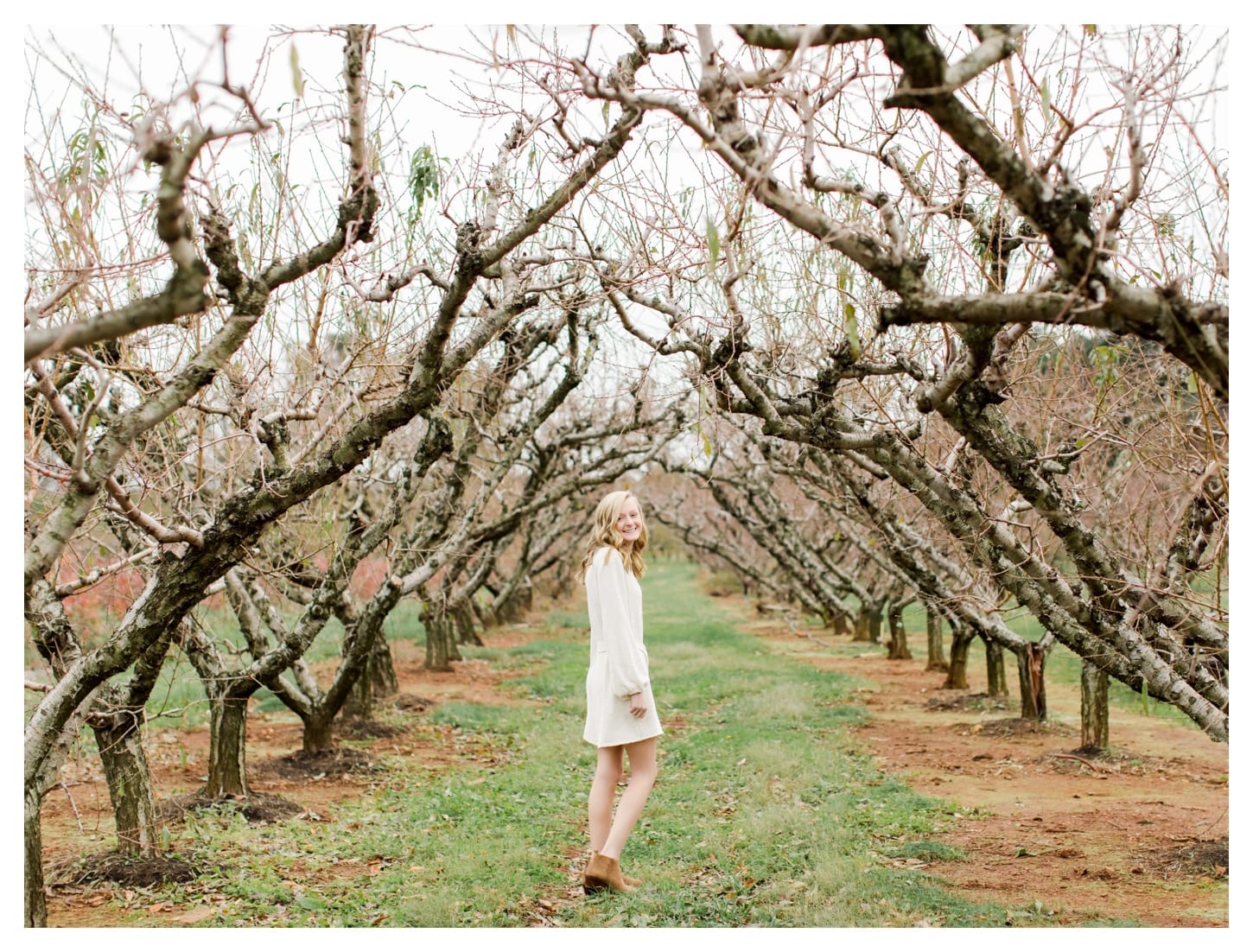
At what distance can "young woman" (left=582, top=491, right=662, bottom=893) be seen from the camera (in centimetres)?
541

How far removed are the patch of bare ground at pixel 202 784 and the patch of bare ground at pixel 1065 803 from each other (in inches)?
121

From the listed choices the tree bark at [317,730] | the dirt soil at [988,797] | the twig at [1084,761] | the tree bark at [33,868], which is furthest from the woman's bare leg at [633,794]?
the twig at [1084,761]

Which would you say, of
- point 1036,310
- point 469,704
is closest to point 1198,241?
point 1036,310

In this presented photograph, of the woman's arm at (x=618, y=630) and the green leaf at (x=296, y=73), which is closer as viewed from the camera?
the green leaf at (x=296, y=73)

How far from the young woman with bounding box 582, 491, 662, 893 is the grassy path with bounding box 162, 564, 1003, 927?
0.40 meters

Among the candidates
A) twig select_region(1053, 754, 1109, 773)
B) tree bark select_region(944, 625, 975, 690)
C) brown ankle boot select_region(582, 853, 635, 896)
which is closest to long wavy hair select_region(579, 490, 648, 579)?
brown ankle boot select_region(582, 853, 635, 896)

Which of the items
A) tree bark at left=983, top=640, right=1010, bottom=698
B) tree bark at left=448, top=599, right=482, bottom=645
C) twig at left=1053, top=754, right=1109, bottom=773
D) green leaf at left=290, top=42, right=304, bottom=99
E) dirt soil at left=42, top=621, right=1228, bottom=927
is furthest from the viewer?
tree bark at left=448, top=599, right=482, bottom=645

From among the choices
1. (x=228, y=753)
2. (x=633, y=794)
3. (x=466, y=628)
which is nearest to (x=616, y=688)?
(x=633, y=794)

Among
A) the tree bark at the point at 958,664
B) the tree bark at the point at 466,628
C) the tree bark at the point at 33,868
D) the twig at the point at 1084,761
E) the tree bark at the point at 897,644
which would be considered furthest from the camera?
the tree bark at the point at 466,628

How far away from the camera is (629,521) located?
18.6ft

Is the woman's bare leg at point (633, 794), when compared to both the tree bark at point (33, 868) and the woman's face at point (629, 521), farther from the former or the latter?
the tree bark at point (33, 868)

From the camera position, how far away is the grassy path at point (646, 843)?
5.51 m

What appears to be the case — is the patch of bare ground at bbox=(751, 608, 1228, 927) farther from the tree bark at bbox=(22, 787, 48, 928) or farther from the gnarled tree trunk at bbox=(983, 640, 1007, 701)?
the tree bark at bbox=(22, 787, 48, 928)
